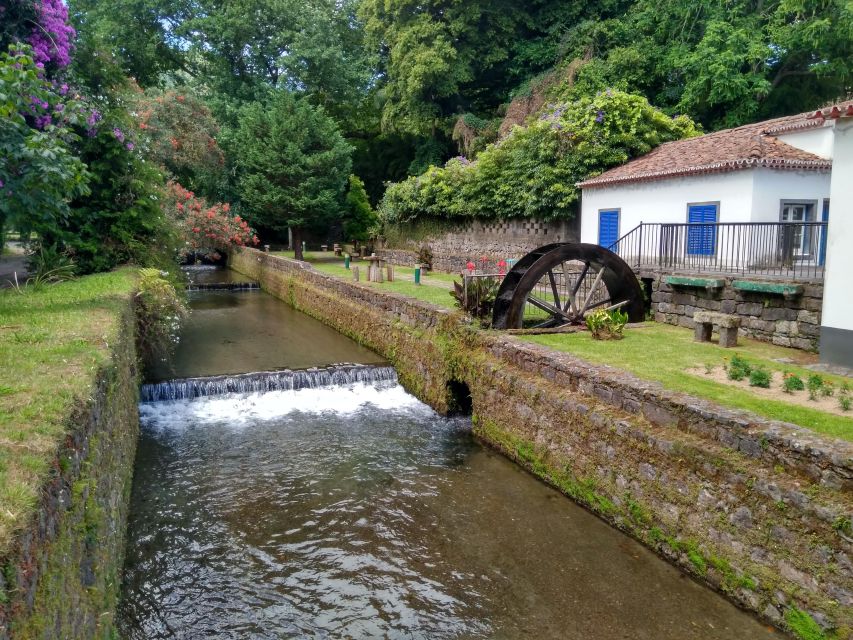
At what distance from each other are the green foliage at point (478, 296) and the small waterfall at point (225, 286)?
17547 millimetres

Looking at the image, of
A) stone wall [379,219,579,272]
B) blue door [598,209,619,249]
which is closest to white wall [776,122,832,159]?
blue door [598,209,619,249]

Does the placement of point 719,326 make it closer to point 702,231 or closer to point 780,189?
point 702,231

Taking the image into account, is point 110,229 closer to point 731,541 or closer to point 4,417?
point 4,417

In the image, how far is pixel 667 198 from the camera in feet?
53.8

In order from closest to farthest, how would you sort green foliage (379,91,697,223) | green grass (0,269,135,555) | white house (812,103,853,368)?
green grass (0,269,135,555) < white house (812,103,853,368) < green foliage (379,91,697,223)

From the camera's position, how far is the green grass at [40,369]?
322cm

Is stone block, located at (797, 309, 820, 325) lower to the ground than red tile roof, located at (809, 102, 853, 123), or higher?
lower

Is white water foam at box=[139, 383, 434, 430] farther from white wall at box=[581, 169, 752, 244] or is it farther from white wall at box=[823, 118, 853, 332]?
white wall at box=[581, 169, 752, 244]

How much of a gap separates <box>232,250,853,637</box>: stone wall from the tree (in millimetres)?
17685

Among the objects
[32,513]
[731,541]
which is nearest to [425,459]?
[731,541]

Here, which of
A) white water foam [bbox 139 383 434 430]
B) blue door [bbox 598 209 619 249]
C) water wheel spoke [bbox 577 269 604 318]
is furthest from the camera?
blue door [bbox 598 209 619 249]

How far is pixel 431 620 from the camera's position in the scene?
5.71 m

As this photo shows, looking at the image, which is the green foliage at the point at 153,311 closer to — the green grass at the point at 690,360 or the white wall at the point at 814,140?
the green grass at the point at 690,360

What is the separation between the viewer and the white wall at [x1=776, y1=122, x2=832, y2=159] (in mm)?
14359
